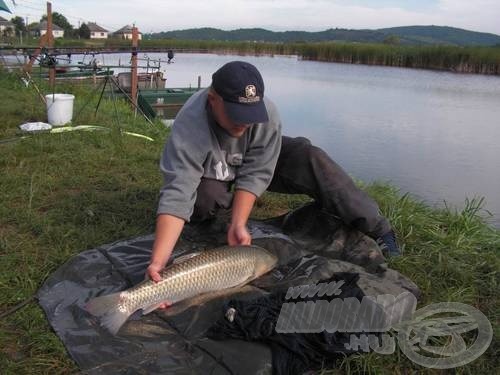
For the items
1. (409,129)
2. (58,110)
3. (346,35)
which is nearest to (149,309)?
(58,110)

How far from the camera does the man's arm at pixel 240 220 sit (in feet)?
7.81

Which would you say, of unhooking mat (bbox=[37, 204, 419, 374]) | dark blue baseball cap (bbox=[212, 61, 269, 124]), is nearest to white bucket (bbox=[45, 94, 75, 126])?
unhooking mat (bbox=[37, 204, 419, 374])

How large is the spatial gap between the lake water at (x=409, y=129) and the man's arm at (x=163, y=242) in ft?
12.5

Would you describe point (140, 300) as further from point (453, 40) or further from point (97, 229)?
point (453, 40)

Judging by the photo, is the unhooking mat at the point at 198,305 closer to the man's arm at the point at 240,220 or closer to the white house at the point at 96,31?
the man's arm at the point at 240,220

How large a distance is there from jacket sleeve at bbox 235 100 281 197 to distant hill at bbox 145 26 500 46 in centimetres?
6826

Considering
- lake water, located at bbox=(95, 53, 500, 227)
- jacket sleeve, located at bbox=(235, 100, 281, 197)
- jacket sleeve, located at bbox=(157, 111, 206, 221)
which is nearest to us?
jacket sleeve, located at bbox=(157, 111, 206, 221)

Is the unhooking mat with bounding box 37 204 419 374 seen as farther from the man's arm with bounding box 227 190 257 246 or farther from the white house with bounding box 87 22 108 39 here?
the white house with bounding box 87 22 108 39

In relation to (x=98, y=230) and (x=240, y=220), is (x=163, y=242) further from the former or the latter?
(x=98, y=230)

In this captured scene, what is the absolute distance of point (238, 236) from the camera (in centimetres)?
239

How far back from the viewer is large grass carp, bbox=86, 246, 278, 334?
74.6 inches

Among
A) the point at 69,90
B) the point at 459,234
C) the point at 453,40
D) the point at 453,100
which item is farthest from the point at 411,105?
the point at 453,40

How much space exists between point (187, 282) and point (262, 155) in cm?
80

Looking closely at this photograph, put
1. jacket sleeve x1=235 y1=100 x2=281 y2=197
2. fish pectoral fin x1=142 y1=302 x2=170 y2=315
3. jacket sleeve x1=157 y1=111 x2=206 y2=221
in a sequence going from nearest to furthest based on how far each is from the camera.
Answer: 1. fish pectoral fin x1=142 y1=302 x2=170 y2=315
2. jacket sleeve x1=157 y1=111 x2=206 y2=221
3. jacket sleeve x1=235 y1=100 x2=281 y2=197
